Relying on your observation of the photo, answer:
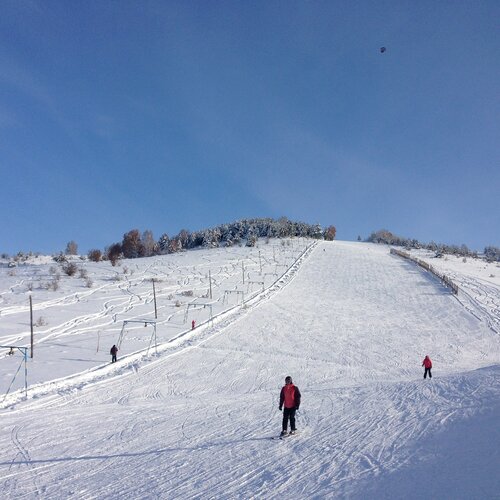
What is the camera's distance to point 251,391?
17562 mm

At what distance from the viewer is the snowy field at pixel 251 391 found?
8188 millimetres

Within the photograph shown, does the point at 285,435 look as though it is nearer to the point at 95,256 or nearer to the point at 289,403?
the point at 289,403

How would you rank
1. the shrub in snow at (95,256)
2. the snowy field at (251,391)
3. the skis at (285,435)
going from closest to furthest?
the snowy field at (251,391) → the skis at (285,435) → the shrub in snow at (95,256)

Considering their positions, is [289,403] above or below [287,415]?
above

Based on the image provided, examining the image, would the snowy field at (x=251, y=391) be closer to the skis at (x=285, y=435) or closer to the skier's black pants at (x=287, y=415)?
the skis at (x=285, y=435)

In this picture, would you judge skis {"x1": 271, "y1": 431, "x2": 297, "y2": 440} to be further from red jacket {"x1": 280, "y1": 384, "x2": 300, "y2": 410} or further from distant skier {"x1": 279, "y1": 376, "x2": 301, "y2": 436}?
red jacket {"x1": 280, "y1": 384, "x2": 300, "y2": 410}

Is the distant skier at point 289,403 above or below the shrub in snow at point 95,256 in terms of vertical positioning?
below

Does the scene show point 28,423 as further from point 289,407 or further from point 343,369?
point 343,369

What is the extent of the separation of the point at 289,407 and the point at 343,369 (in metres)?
11.9

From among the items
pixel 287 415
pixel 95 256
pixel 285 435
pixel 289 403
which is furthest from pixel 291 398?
pixel 95 256

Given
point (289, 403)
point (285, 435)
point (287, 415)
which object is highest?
point (289, 403)

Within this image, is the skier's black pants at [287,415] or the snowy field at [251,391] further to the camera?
the skier's black pants at [287,415]

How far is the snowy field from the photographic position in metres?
8.19

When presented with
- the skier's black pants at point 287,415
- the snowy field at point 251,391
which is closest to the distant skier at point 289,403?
the skier's black pants at point 287,415
